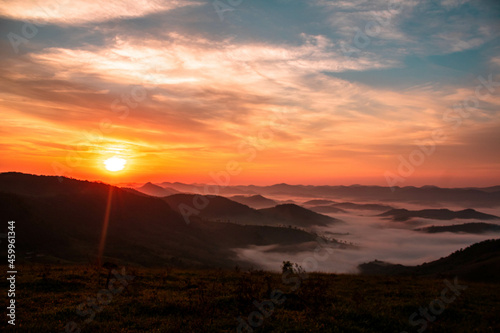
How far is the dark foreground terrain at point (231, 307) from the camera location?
489 inches

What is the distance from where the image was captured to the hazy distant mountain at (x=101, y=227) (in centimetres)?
7900

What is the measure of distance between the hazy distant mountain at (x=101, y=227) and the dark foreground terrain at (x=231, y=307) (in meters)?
43.0

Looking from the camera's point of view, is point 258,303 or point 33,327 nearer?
point 33,327

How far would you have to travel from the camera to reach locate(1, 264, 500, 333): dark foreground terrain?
12414mm

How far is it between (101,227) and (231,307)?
11561cm

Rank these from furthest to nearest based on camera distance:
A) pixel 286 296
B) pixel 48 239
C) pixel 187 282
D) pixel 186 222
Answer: pixel 186 222
pixel 48 239
pixel 187 282
pixel 286 296

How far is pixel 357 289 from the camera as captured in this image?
20859mm

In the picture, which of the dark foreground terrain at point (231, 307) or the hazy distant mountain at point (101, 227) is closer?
the dark foreground terrain at point (231, 307)

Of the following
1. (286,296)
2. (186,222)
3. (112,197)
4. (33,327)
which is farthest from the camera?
(186,222)

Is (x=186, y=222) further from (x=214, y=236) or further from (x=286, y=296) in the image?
(x=286, y=296)

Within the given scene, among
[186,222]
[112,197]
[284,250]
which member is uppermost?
[112,197]

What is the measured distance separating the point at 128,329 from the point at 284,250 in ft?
612

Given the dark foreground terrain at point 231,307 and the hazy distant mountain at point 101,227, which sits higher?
the dark foreground terrain at point 231,307

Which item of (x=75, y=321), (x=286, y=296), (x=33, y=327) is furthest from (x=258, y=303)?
(x=33, y=327)
